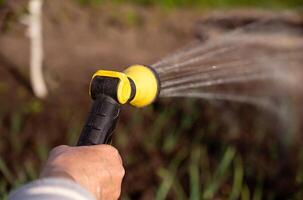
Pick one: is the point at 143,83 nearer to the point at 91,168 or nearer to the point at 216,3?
the point at 91,168

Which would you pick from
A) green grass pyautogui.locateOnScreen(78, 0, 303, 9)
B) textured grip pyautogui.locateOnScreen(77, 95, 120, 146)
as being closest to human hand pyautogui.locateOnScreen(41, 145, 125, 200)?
textured grip pyautogui.locateOnScreen(77, 95, 120, 146)

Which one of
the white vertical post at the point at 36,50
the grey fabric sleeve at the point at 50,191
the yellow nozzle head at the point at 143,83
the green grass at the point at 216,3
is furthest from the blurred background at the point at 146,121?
the grey fabric sleeve at the point at 50,191

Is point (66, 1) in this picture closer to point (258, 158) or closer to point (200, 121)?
point (200, 121)

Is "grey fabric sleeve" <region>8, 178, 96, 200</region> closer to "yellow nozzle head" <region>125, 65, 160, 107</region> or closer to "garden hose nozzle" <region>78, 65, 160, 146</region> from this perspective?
"garden hose nozzle" <region>78, 65, 160, 146</region>

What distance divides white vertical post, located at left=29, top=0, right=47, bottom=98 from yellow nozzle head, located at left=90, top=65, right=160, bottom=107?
1983 millimetres

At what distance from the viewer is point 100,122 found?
1.23 metres

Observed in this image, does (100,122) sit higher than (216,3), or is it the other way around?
(216,3)

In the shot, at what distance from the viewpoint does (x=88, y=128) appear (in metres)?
1.23

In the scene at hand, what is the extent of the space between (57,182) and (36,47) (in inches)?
101

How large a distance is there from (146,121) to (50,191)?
96.8 inches

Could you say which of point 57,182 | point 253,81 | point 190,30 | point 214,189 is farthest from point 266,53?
point 57,182

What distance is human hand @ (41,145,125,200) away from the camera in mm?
1062

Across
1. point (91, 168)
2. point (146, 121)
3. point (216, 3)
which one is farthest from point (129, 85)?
point (216, 3)

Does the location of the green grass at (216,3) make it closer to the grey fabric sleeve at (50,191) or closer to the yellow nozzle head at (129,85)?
the yellow nozzle head at (129,85)
